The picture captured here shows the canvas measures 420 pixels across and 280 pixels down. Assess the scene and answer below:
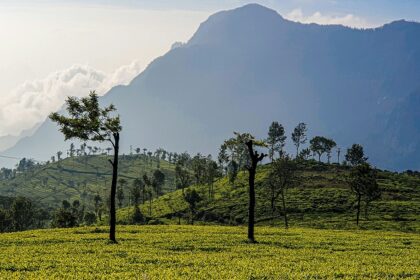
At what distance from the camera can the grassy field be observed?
27.7 m

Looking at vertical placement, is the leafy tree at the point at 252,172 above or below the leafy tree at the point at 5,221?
above

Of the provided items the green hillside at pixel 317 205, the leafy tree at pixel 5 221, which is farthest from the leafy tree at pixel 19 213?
the green hillside at pixel 317 205

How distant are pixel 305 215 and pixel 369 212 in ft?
57.9

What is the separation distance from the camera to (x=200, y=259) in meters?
33.0

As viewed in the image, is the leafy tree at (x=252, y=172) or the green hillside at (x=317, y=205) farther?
the green hillside at (x=317, y=205)

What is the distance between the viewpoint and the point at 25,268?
95.8ft

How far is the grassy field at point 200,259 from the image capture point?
1089 inches

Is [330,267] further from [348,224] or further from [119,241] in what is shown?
[348,224]

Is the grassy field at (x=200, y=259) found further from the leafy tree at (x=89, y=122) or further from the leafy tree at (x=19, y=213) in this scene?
the leafy tree at (x=19, y=213)

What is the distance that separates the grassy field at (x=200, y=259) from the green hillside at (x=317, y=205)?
70.3 m

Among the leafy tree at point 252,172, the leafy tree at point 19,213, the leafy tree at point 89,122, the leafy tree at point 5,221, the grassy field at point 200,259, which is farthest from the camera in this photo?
the leafy tree at point 19,213

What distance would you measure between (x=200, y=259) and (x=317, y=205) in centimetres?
11508

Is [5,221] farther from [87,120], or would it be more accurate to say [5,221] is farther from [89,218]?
[87,120]

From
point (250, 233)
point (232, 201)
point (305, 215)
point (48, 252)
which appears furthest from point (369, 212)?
point (48, 252)
